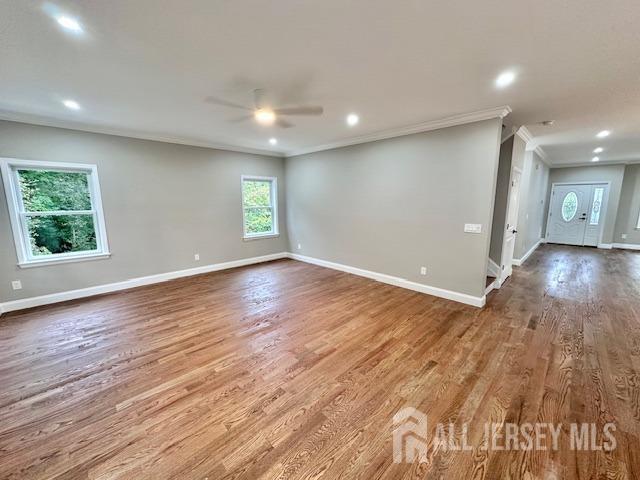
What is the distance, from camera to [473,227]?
3562 millimetres

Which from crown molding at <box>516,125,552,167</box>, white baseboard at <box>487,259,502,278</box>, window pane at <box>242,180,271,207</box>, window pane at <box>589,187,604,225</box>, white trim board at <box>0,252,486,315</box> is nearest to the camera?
white trim board at <box>0,252,486,315</box>

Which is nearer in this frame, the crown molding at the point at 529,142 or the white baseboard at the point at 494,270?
the crown molding at the point at 529,142

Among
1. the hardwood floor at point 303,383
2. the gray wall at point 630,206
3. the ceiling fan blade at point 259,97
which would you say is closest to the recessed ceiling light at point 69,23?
the ceiling fan blade at point 259,97

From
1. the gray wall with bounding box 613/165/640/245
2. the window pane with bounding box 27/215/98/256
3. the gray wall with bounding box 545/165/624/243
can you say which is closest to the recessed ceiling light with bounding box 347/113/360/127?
the window pane with bounding box 27/215/98/256

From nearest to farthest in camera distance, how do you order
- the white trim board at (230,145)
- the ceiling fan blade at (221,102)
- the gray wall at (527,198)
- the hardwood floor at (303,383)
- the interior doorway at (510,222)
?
the hardwood floor at (303,383) < the ceiling fan blade at (221,102) < the white trim board at (230,145) < the interior doorway at (510,222) < the gray wall at (527,198)

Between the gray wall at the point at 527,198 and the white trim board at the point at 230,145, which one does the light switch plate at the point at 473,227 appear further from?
the gray wall at the point at 527,198

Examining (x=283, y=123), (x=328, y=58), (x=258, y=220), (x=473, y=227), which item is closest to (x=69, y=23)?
(x=328, y=58)

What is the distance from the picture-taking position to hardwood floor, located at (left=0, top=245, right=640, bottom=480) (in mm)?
1488

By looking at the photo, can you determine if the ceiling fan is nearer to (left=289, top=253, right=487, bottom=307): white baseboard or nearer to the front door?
(left=289, top=253, right=487, bottom=307): white baseboard

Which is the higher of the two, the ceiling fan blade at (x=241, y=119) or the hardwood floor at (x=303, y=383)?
the ceiling fan blade at (x=241, y=119)

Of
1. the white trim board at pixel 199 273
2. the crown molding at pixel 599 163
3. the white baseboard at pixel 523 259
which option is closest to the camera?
the white trim board at pixel 199 273

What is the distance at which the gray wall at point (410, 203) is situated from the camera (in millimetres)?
3504

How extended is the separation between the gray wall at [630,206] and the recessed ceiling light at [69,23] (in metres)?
12.1

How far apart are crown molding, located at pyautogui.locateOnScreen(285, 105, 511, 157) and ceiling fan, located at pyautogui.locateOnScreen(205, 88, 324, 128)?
1536mm
